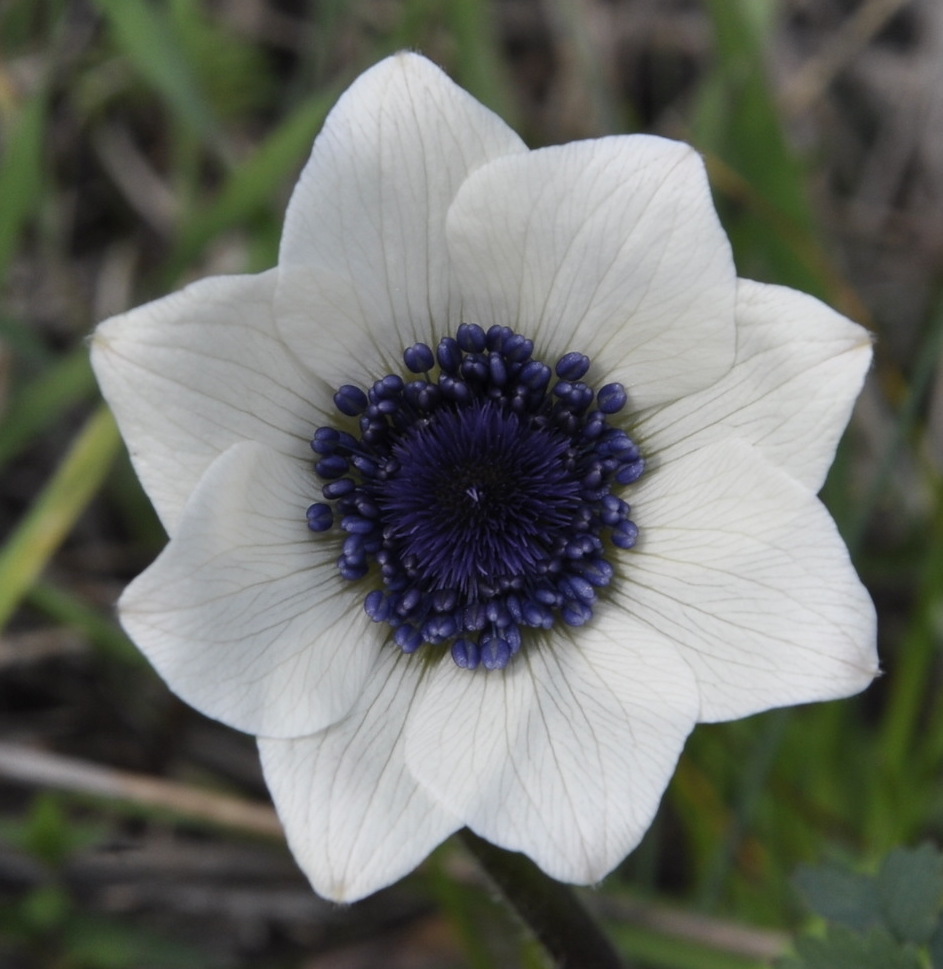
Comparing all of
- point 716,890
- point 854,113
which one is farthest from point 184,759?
point 854,113

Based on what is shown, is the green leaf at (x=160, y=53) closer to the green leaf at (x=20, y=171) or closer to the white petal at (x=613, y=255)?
the green leaf at (x=20, y=171)

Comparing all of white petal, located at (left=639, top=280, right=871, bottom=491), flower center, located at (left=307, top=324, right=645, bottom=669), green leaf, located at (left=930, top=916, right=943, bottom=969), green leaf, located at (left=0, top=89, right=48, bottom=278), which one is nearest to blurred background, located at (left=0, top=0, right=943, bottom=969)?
green leaf, located at (left=0, top=89, right=48, bottom=278)

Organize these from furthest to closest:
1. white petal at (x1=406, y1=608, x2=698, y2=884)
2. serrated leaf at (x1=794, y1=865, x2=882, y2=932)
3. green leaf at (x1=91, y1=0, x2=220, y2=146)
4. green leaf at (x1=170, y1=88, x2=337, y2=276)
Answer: green leaf at (x1=170, y1=88, x2=337, y2=276)
green leaf at (x1=91, y1=0, x2=220, y2=146)
serrated leaf at (x1=794, y1=865, x2=882, y2=932)
white petal at (x1=406, y1=608, x2=698, y2=884)

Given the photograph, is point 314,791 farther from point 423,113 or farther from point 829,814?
point 829,814

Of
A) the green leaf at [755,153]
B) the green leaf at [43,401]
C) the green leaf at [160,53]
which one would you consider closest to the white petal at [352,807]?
the green leaf at [43,401]

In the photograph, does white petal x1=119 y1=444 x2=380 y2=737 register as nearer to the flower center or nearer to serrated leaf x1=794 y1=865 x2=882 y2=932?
the flower center

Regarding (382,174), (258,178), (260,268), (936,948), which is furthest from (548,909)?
(258,178)
